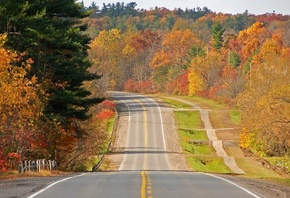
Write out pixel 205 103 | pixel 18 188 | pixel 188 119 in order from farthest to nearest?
pixel 205 103 → pixel 188 119 → pixel 18 188

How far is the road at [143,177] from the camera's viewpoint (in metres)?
20.0

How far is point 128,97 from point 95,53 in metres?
33.6

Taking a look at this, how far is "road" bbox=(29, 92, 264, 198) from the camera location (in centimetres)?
1998

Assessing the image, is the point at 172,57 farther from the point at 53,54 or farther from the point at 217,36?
the point at 53,54

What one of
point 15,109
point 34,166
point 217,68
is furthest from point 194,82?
point 34,166

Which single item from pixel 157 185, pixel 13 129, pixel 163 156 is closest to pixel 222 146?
pixel 163 156

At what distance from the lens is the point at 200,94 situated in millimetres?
136250

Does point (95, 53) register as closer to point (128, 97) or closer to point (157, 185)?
point (128, 97)

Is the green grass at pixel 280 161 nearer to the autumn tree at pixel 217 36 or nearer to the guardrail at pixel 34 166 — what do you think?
the guardrail at pixel 34 166

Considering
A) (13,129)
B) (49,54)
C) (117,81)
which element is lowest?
(117,81)

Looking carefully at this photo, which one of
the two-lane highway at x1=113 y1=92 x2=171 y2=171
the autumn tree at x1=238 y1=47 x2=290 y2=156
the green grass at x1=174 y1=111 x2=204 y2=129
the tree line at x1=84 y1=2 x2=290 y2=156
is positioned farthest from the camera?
the green grass at x1=174 y1=111 x2=204 y2=129

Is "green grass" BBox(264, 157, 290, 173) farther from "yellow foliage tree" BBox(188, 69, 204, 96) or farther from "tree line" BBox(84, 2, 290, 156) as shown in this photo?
"yellow foliage tree" BBox(188, 69, 204, 96)

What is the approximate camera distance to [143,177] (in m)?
28.2

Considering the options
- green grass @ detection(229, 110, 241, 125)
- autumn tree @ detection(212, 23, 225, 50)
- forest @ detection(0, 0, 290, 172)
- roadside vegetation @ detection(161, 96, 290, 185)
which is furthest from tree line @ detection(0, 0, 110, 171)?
autumn tree @ detection(212, 23, 225, 50)
